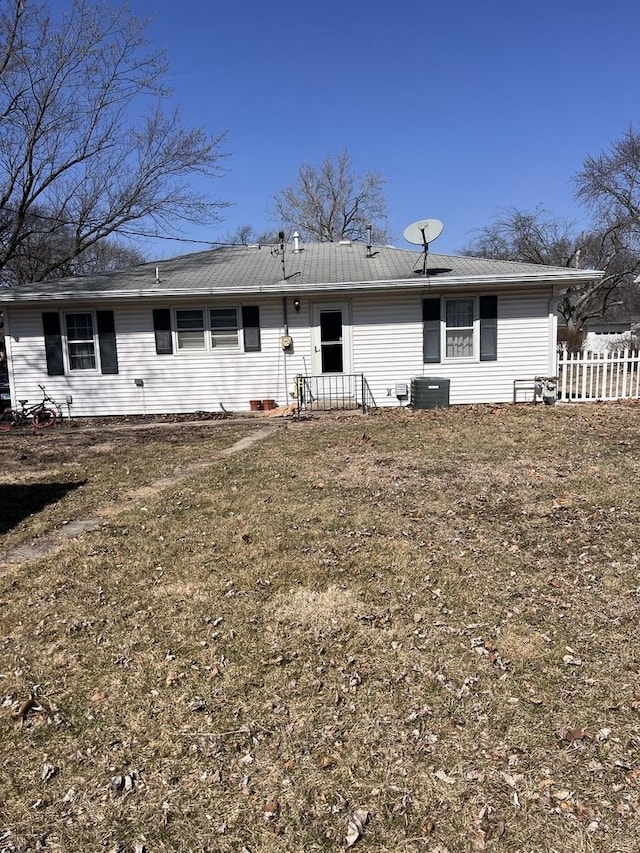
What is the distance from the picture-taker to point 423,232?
42.4 ft

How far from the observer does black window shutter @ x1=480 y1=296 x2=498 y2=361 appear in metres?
12.8

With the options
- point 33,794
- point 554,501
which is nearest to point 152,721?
point 33,794

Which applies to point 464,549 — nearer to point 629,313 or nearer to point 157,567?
point 157,567

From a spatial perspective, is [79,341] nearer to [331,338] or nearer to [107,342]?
[107,342]

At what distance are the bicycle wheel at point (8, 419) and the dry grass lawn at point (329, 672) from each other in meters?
7.25

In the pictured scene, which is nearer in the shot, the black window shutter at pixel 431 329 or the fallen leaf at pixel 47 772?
the fallen leaf at pixel 47 772

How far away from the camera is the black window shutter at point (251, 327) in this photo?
1309 centimetres

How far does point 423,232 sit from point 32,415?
9889mm

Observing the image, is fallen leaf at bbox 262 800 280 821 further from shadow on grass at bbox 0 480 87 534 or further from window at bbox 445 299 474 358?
window at bbox 445 299 474 358

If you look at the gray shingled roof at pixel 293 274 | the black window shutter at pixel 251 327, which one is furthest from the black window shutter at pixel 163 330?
the black window shutter at pixel 251 327

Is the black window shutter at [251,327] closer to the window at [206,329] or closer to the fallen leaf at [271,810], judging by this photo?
the window at [206,329]

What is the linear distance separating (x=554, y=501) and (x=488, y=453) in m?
2.15

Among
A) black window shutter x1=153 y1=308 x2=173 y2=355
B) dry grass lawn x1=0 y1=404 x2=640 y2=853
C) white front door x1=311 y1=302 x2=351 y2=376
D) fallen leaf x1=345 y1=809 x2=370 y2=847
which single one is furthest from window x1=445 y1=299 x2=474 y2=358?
fallen leaf x1=345 y1=809 x2=370 y2=847

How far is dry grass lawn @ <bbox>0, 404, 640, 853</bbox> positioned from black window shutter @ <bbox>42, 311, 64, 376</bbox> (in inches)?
310
